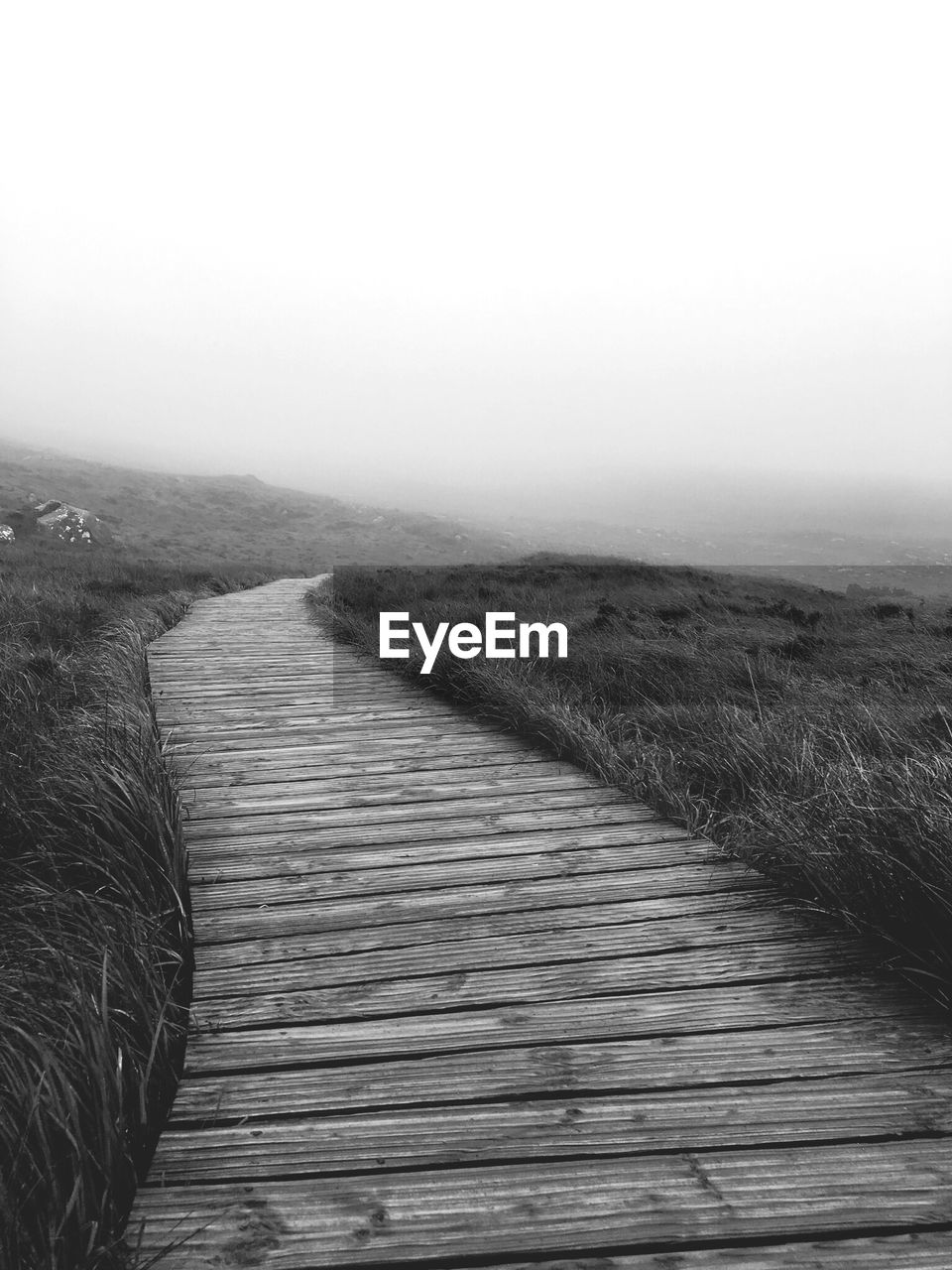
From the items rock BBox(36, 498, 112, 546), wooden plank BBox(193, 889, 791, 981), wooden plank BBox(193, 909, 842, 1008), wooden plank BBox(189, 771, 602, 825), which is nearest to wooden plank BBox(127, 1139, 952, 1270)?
wooden plank BBox(193, 909, 842, 1008)

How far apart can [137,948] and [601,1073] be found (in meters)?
1.17

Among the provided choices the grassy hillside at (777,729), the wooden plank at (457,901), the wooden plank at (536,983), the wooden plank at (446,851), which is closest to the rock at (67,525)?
the grassy hillside at (777,729)

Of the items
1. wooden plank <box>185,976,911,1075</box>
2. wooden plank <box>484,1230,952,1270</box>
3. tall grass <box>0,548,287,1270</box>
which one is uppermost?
tall grass <box>0,548,287,1270</box>

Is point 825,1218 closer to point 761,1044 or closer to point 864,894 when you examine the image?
point 761,1044

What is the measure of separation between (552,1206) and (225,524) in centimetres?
4884

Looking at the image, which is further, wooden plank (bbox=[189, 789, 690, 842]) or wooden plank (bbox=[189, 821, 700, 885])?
wooden plank (bbox=[189, 789, 690, 842])

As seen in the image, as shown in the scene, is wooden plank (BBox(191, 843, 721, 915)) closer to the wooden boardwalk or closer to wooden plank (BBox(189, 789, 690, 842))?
the wooden boardwalk

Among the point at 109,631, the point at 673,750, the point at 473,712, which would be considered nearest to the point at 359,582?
the point at 109,631

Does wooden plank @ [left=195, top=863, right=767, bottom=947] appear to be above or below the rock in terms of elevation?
below

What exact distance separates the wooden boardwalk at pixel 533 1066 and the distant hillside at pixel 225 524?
2349 cm

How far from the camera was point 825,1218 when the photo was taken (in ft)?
4.02

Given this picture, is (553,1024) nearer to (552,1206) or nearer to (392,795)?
(552,1206)

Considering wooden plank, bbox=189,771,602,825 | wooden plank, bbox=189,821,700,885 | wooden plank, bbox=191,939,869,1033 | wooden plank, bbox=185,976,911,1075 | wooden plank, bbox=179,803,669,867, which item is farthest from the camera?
wooden plank, bbox=189,771,602,825

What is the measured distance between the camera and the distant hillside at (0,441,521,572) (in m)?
31.7
